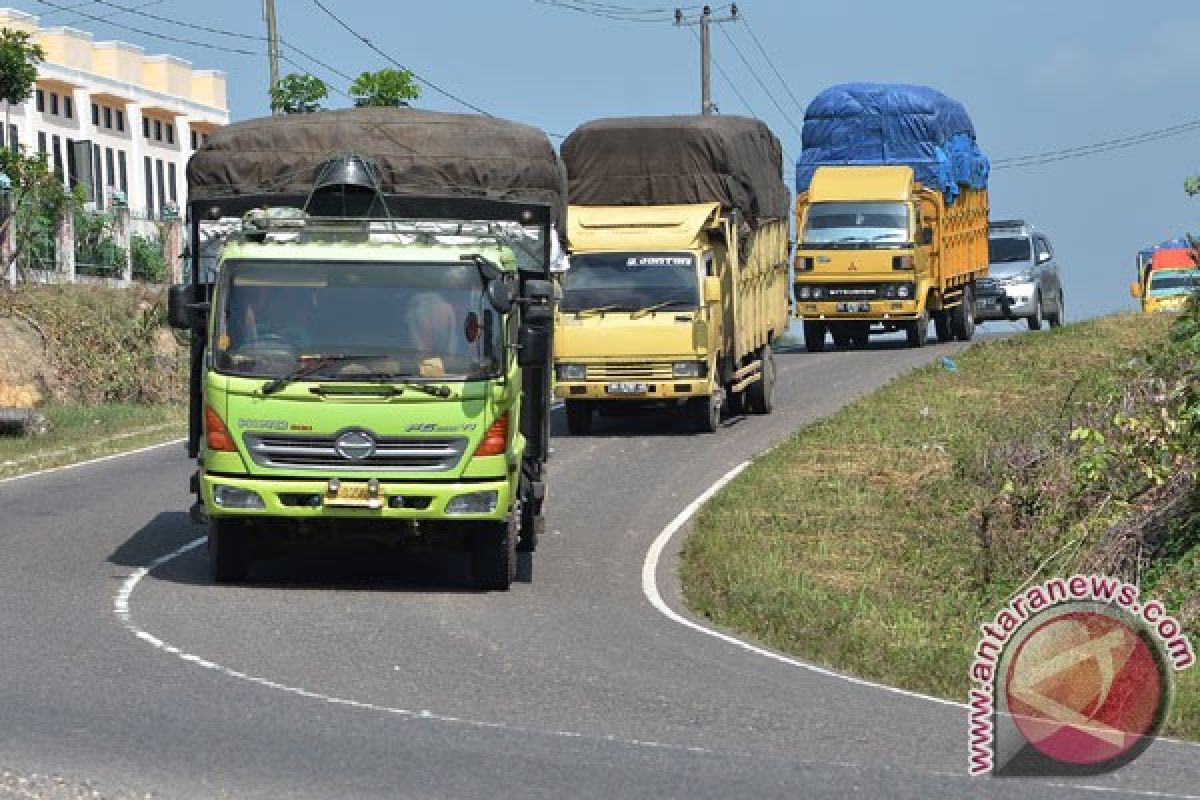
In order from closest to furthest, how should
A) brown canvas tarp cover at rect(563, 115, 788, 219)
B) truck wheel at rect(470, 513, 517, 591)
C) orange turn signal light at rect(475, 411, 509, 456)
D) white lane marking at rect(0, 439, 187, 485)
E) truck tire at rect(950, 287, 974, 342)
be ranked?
orange turn signal light at rect(475, 411, 509, 456) < truck wheel at rect(470, 513, 517, 591) < white lane marking at rect(0, 439, 187, 485) < brown canvas tarp cover at rect(563, 115, 788, 219) < truck tire at rect(950, 287, 974, 342)

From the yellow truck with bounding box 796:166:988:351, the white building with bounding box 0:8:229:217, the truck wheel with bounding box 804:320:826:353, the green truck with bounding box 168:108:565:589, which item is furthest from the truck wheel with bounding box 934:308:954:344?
the green truck with bounding box 168:108:565:589

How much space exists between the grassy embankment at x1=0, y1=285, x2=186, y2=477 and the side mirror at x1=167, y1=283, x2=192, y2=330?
16.1m

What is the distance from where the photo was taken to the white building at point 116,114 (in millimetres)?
68438

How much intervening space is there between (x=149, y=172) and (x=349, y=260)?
63134 mm

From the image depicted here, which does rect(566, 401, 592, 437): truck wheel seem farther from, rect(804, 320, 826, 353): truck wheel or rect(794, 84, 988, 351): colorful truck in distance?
rect(804, 320, 826, 353): truck wheel

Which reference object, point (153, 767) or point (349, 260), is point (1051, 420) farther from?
point (153, 767)

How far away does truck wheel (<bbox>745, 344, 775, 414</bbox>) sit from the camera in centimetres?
3349

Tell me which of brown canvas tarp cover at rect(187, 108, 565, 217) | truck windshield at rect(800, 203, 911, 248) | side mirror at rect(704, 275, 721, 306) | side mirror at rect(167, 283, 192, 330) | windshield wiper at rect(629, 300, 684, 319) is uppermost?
brown canvas tarp cover at rect(187, 108, 565, 217)

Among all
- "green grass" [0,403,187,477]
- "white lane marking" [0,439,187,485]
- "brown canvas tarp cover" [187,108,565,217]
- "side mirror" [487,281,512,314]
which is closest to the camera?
"side mirror" [487,281,512,314]

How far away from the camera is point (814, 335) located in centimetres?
4547

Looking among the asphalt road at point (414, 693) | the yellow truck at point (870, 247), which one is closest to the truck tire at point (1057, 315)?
the yellow truck at point (870, 247)

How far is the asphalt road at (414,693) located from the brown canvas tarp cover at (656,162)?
10.2 metres

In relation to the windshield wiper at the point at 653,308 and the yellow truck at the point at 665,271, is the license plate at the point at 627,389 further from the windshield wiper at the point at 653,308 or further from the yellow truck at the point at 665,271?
the windshield wiper at the point at 653,308

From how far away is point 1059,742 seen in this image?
1219cm
